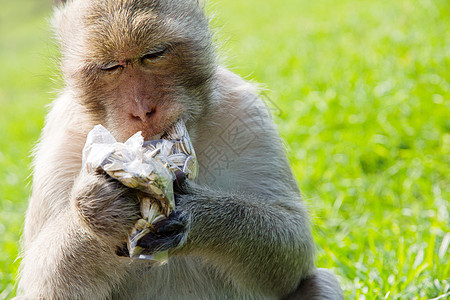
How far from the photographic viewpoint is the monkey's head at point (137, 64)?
2850mm

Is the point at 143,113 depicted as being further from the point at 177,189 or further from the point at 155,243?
the point at 155,243

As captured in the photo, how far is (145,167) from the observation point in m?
2.50

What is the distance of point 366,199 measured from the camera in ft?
17.8

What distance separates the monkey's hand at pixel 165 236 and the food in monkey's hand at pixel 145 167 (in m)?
0.02

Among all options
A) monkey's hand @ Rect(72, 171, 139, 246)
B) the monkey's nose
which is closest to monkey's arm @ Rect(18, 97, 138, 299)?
monkey's hand @ Rect(72, 171, 139, 246)

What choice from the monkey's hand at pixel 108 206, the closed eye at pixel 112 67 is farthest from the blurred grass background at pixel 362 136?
the monkey's hand at pixel 108 206

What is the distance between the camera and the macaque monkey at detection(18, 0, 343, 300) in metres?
2.82

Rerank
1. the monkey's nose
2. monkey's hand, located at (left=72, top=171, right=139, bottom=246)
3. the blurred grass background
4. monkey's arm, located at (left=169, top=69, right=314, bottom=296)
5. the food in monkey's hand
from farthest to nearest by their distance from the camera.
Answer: the blurred grass background, monkey's arm, located at (left=169, top=69, right=314, bottom=296), the monkey's nose, monkey's hand, located at (left=72, top=171, right=139, bottom=246), the food in monkey's hand

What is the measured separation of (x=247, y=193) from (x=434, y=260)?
5.12 ft

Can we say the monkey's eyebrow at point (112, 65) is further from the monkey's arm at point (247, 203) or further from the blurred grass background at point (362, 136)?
the blurred grass background at point (362, 136)

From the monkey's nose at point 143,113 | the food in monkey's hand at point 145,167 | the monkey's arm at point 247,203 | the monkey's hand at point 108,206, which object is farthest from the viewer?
the monkey's arm at point 247,203

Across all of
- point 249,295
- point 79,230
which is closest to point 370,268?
point 249,295

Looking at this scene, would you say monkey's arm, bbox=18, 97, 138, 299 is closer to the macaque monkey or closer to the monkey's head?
the macaque monkey

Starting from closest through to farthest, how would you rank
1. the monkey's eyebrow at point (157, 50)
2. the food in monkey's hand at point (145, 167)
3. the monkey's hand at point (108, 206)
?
the food in monkey's hand at point (145, 167) < the monkey's hand at point (108, 206) < the monkey's eyebrow at point (157, 50)
